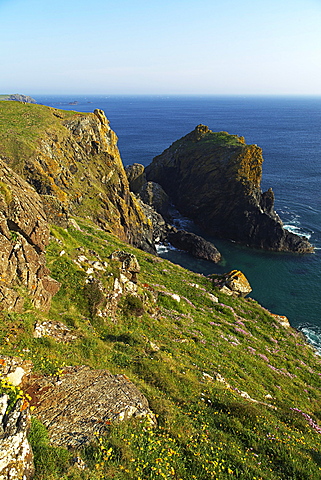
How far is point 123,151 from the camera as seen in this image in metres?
154

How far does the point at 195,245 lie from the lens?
68.1m

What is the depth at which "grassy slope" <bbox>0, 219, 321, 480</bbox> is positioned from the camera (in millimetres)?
8664

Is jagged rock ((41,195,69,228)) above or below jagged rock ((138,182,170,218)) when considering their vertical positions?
above

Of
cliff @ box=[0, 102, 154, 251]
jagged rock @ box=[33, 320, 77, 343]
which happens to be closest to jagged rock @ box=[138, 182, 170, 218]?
cliff @ box=[0, 102, 154, 251]

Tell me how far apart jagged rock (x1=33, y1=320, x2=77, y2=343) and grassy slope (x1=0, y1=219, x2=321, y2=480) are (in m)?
0.46

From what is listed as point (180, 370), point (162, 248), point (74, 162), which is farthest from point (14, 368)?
point (162, 248)

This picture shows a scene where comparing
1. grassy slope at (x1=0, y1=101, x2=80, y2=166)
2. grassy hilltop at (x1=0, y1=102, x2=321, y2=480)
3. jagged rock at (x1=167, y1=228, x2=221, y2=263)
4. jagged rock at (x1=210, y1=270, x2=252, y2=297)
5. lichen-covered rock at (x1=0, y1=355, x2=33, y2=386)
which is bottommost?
jagged rock at (x1=167, y1=228, x2=221, y2=263)

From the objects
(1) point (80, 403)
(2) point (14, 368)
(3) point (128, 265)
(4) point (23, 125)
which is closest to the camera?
(2) point (14, 368)

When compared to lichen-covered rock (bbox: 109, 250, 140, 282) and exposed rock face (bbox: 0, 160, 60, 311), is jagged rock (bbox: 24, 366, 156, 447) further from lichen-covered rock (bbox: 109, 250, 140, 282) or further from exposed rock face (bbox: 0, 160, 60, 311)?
lichen-covered rock (bbox: 109, 250, 140, 282)

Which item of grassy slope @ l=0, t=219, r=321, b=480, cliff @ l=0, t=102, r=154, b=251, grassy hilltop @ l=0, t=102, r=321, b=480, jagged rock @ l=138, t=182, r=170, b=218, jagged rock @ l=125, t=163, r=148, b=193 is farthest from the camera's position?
jagged rock @ l=125, t=163, r=148, b=193

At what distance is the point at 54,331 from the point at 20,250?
5.36 metres

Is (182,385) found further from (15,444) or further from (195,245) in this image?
(195,245)

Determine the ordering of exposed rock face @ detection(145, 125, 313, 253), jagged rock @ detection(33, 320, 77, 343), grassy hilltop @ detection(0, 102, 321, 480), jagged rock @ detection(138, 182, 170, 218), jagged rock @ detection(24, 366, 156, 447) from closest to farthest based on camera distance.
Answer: grassy hilltop @ detection(0, 102, 321, 480) → jagged rock @ detection(24, 366, 156, 447) → jagged rock @ detection(33, 320, 77, 343) → exposed rock face @ detection(145, 125, 313, 253) → jagged rock @ detection(138, 182, 170, 218)

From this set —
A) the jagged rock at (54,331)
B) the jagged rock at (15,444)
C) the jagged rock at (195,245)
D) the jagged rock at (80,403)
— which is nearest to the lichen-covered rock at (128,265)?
the jagged rock at (54,331)
